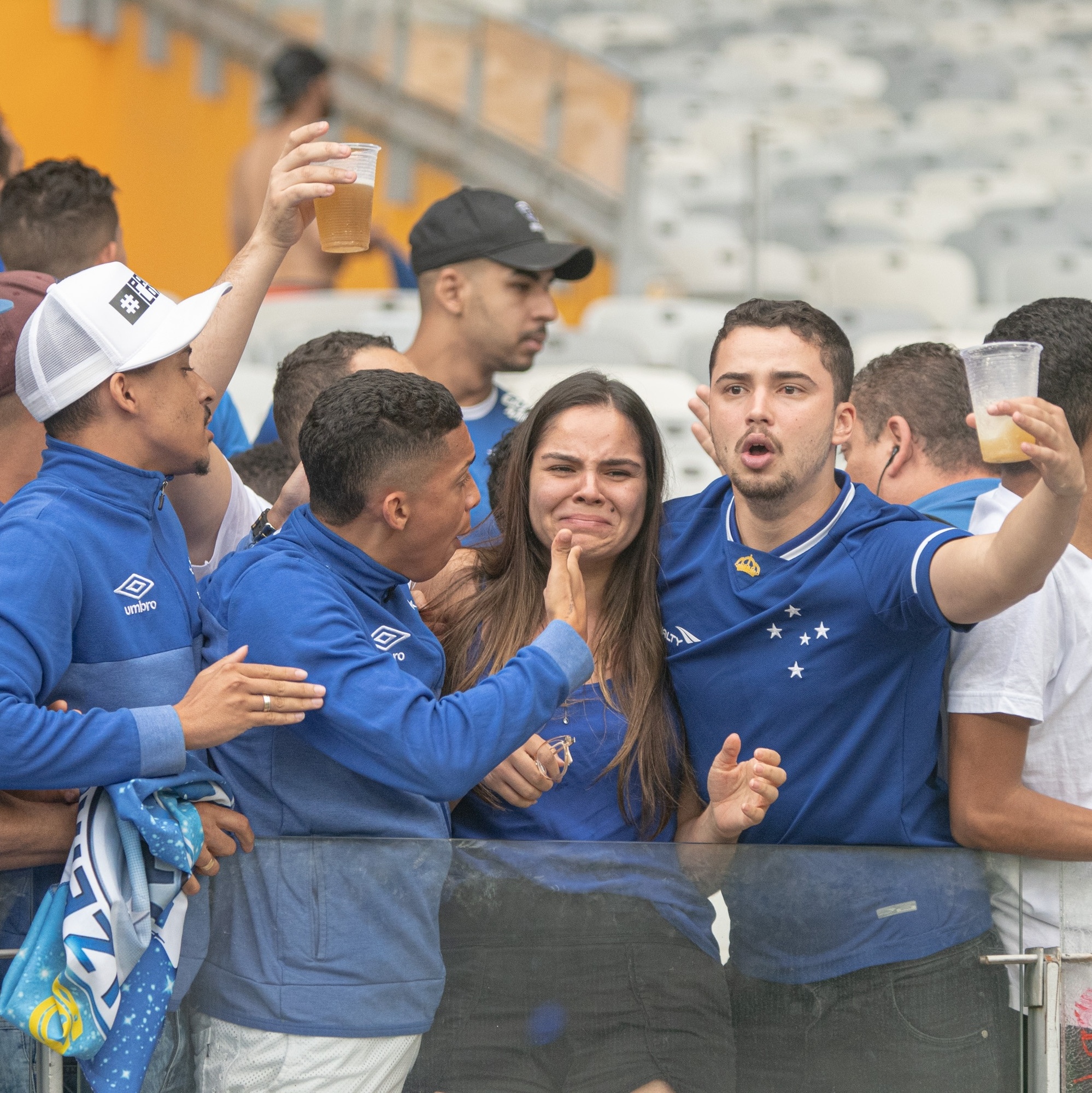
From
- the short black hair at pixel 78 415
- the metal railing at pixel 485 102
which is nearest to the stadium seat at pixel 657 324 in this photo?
the metal railing at pixel 485 102

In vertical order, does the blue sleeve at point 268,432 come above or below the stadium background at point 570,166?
below

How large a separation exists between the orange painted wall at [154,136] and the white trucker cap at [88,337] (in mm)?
5332

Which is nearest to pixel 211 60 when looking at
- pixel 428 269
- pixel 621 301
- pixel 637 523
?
pixel 621 301

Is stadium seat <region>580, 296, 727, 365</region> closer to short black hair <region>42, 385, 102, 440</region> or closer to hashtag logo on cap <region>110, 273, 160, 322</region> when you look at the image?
hashtag logo on cap <region>110, 273, 160, 322</region>

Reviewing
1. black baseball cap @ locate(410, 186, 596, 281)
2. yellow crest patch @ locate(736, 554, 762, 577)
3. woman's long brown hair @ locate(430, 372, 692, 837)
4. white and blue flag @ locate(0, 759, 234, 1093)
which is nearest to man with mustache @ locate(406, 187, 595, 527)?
black baseball cap @ locate(410, 186, 596, 281)

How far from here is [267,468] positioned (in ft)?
9.21

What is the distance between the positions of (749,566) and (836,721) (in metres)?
0.26

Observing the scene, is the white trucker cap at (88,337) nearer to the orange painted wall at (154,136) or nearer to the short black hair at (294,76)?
the short black hair at (294,76)

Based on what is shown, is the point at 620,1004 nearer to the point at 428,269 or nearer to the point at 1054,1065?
the point at 1054,1065

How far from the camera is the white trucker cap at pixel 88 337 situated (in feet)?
5.83

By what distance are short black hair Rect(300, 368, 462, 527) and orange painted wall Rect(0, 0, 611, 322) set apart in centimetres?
538

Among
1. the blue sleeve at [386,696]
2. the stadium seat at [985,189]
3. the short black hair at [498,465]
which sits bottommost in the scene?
the blue sleeve at [386,696]

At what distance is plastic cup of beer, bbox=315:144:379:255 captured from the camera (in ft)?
7.34

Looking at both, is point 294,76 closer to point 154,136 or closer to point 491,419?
point 154,136
